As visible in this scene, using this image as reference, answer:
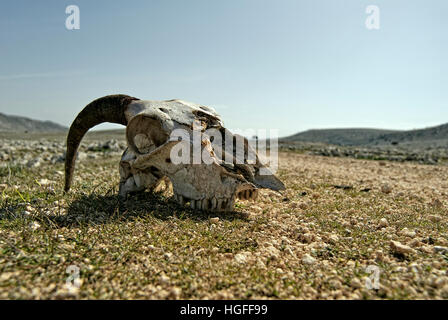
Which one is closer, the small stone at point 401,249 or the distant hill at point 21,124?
the small stone at point 401,249

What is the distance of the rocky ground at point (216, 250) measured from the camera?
7.98 feet

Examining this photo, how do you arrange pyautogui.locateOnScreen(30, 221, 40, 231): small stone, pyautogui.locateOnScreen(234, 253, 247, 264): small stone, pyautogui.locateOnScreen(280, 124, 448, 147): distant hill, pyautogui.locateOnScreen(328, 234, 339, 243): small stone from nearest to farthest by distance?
pyautogui.locateOnScreen(234, 253, 247, 264): small stone → pyautogui.locateOnScreen(30, 221, 40, 231): small stone → pyautogui.locateOnScreen(328, 234, 339, 243): small stone → pyautogui.locateOnScreen(280, 124, 448, 147): distant hill

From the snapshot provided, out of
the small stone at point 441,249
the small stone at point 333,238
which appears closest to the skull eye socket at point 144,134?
the small stone at point 333,238

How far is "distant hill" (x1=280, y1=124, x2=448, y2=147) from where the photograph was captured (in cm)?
3156

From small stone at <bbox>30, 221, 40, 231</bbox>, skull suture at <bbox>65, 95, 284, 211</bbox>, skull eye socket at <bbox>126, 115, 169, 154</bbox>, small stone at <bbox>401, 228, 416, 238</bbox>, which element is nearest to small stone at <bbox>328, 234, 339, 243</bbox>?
small stone at <bbox>401, 228, 416, 238</bbox>

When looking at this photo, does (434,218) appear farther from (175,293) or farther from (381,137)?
(381,137)

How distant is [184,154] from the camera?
4.39 m

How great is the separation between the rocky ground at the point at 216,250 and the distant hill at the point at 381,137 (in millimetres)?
28447

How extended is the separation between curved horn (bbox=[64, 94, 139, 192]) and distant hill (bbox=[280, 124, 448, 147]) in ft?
93.3

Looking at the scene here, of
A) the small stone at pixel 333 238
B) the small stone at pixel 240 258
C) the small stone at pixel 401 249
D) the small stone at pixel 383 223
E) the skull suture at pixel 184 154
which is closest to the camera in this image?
the small stone at pixel 240 258

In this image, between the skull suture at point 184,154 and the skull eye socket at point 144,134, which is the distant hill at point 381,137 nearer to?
the skull suture at point 184,154

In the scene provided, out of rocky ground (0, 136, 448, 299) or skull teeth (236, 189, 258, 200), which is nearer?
rocky ground (0, 136, 448, 299)

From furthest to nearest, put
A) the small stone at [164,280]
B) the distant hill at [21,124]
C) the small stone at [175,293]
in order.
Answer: the distant hill at [21,124] < the small stone at [164,280] < the small stone at [175,293]

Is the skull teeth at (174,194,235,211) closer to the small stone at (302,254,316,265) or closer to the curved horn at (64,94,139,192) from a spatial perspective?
the small stone at (302,254,316,265)
